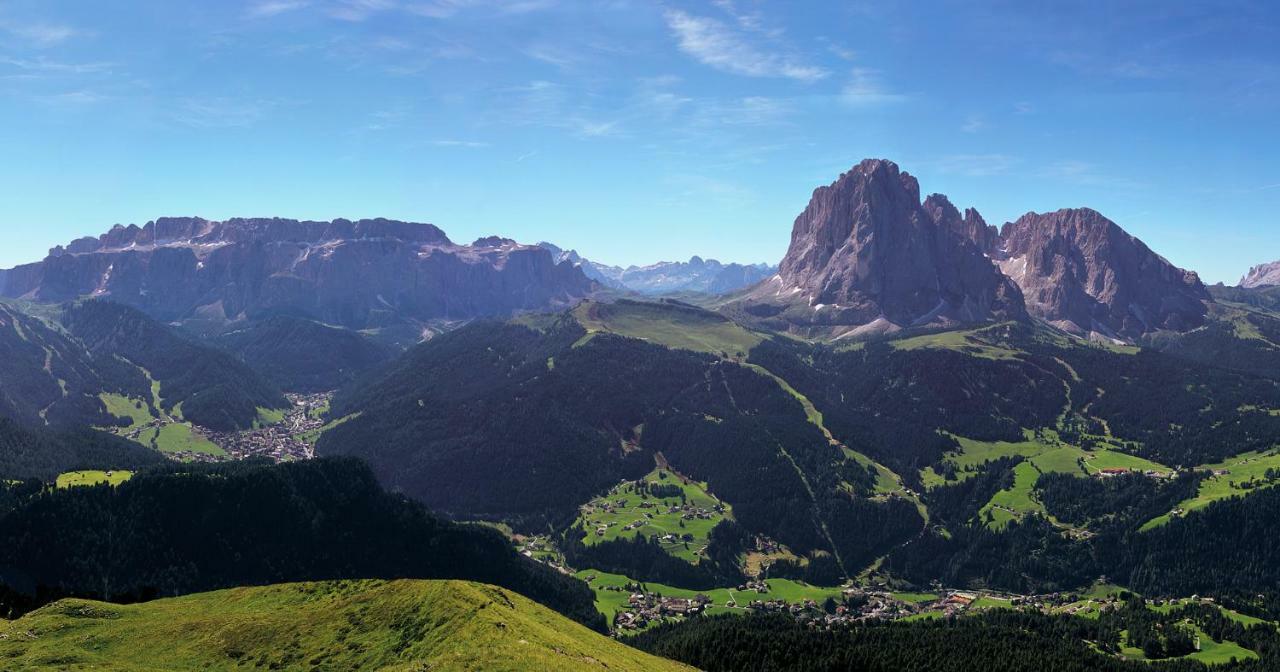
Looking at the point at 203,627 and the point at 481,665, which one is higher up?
the point at 481,665

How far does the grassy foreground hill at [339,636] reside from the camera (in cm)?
10825

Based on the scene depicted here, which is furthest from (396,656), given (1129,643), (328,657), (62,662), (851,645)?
(1129,643)

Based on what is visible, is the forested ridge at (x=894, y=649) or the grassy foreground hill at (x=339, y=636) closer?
the grassy foreground hill at (x=339, y=636)

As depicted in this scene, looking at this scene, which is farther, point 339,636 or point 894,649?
point 894,649

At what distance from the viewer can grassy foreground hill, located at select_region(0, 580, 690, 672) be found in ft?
355

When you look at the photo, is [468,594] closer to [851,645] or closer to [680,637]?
[680,637]

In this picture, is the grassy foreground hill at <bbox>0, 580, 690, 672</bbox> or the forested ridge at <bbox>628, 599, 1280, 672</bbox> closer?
the grassy foreground hill at <bbox>0, 580, 690, 672</bbox>

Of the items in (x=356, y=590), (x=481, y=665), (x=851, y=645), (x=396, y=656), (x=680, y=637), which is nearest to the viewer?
(x=481, y=665)

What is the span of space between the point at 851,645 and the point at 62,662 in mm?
150115

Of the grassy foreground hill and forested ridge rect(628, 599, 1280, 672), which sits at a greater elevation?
the grassy foreground hill

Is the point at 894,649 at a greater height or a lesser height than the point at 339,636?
lesser

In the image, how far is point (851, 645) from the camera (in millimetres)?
175625

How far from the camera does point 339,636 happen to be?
399 ft

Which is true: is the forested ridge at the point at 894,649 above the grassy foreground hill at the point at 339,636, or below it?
below
